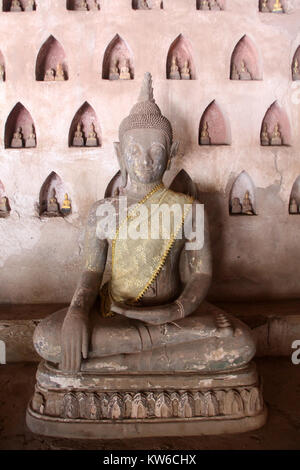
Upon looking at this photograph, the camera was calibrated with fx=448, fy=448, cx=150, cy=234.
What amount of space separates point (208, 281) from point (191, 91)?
174 cm

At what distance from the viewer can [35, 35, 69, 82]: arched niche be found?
151 inches

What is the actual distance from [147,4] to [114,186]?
1.58 meters

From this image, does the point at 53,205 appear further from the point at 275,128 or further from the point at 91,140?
the point at 275,128

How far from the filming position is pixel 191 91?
3.86m

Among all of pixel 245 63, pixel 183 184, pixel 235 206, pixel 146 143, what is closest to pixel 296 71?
pixel 245 63

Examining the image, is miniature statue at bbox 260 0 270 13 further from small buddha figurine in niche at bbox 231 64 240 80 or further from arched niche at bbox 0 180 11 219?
arched niche at bbox 0 180 11 219

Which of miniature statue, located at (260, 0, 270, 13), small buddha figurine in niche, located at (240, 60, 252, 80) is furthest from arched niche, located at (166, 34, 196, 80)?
Result: miniature statue, located at (260, 0, 270, 13)

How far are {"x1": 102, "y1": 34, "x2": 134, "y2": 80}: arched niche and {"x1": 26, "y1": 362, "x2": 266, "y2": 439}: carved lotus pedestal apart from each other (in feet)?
8.18

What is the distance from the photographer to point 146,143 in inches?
117

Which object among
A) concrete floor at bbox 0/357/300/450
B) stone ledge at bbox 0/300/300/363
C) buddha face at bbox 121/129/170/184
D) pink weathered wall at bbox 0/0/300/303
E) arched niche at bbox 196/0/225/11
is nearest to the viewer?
concrete floor at bbox 0/357/300/450

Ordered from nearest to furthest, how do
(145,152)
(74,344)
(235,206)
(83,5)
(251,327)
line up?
(74,344)
(145,152)
(251,327)
(83,5)
(235,206)

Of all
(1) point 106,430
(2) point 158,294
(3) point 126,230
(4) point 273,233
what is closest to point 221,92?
(4) point 273,233

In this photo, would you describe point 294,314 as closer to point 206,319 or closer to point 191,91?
point 206,319

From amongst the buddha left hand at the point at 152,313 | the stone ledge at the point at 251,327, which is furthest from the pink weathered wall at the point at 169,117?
the buddha left hand at the point at 152,313
